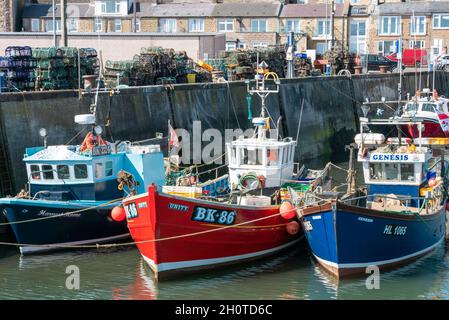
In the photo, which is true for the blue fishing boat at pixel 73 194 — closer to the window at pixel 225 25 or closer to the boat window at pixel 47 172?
the boat window at pixel 47 172

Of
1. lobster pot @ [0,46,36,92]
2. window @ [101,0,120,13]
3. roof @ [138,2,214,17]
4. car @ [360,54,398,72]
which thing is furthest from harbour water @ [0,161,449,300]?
window @ [101,0,120,13]

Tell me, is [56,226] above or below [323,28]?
below

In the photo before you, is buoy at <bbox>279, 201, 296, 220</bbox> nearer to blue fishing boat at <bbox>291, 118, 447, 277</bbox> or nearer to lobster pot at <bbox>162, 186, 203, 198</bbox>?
blue fishing boat at <bbox>291, 118, 447, 277</bbox>

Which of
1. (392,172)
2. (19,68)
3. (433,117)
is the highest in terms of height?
(19,68)

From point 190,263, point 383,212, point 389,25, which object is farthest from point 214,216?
point 389,25

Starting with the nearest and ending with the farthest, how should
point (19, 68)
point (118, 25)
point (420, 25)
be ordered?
point (19, 68) < point (420, 25) < point (118, 25)

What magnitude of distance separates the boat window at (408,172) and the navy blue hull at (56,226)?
267 inches

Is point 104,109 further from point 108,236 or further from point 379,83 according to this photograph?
point 379,83

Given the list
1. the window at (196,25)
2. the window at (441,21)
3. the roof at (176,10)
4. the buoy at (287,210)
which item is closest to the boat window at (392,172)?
the buoy at (287,210)

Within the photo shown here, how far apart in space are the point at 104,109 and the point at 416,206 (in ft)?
33.7

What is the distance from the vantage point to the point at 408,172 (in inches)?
838

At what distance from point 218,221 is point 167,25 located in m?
44.9

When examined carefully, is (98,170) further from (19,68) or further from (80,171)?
(19,68)

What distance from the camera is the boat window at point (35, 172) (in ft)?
69.8
